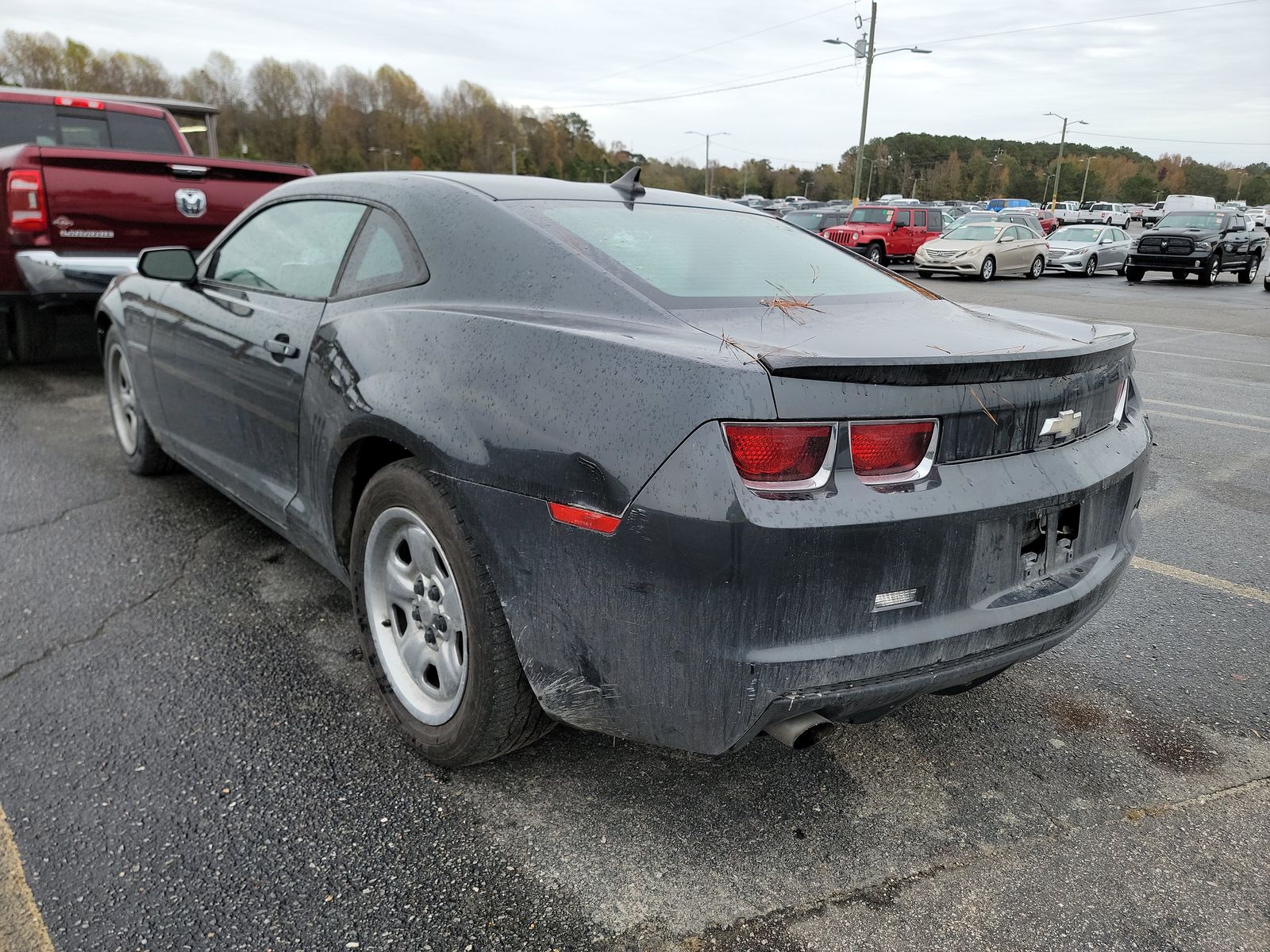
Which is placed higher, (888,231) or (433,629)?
(888,231)

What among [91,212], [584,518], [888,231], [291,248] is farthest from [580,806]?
[888,231]

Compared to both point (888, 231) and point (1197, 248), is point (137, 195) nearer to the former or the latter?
point (888, 231)

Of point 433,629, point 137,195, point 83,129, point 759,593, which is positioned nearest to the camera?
point 759,593

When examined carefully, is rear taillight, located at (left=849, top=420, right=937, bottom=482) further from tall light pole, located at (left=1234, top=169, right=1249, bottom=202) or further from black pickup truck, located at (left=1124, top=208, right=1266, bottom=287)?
tall light pole, located at (left=1234, top=169, right=1249, bottom=202)

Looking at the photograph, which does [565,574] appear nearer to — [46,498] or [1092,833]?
[1092,833]

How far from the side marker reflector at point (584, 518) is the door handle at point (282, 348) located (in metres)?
1.31

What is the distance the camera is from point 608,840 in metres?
2.16

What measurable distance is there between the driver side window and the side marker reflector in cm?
137

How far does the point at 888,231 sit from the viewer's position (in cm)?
2397

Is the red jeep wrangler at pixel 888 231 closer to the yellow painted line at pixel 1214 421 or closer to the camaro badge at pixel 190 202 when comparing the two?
the yellow painted line at pixel 1214 421

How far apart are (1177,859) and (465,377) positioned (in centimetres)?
200

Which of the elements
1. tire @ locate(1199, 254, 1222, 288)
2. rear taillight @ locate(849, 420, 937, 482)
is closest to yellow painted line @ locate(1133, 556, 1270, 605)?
rear taillight @ locate(849, 420, 937, 482)

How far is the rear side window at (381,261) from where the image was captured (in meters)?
2.59

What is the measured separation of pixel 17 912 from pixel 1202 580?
4.11 metres
